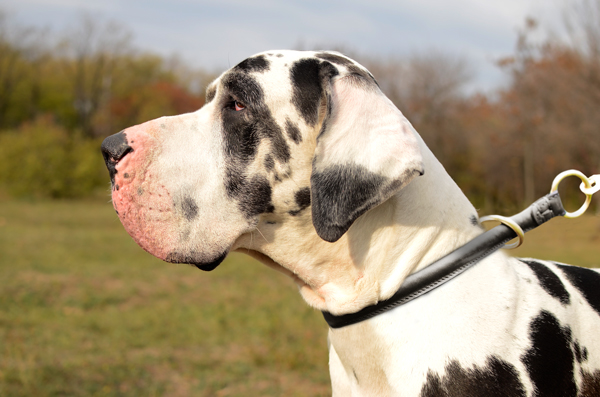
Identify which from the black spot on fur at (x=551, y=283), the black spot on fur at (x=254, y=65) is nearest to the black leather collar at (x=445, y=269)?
the black spot on fur at (x=551, y=283)

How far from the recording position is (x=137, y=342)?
21.4ft

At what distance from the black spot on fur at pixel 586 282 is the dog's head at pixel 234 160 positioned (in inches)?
45.3

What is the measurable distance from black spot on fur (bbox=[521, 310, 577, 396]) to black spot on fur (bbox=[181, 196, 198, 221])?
1371 mm

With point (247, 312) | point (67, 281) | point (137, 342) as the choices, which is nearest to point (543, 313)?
point (137, 342)

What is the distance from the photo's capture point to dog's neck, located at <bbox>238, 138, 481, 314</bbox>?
1981 millimetres

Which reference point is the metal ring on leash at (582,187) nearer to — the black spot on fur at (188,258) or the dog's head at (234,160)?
the dog's head at (234,160)

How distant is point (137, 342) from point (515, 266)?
5595 mm

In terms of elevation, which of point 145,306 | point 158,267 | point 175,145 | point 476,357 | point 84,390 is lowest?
point 158,267

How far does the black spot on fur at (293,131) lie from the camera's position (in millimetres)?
2043

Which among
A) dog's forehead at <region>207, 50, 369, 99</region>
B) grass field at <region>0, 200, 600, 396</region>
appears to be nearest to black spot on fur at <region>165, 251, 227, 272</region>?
dog's forehead at <region>207, 50, 369, 99</region>

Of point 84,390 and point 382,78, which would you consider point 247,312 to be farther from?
point 382,78

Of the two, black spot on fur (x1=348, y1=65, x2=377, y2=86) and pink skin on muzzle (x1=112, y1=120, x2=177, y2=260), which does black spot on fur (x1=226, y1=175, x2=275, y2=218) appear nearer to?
pink skin on muzzle (x1=112, y1=120, x2=177, y2=260)

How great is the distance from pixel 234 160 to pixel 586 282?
5.35 feet

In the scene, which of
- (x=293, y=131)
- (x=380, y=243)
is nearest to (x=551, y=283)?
(x=380, y=243)
